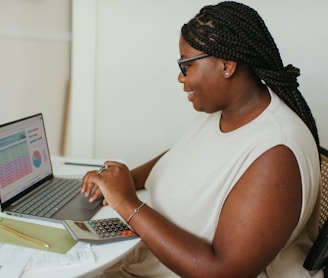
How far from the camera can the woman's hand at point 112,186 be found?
1030mm

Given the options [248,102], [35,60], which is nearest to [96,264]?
[248,102]

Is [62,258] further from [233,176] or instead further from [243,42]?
[243,42]

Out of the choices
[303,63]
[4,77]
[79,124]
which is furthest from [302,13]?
[4,77]

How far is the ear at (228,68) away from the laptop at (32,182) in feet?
1.86

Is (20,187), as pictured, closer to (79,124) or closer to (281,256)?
(281,256)

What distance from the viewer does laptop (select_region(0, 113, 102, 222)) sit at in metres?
1.09

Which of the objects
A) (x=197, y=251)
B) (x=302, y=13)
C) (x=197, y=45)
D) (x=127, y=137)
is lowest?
(x=127, y=137)

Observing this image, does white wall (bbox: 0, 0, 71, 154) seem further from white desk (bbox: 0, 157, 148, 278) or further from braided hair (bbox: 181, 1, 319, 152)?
braided hair (bbox: 181, 1, 319, 152)

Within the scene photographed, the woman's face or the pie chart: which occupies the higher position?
the woman's face

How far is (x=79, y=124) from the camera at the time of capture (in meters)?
2.21

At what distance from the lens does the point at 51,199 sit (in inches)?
46.4

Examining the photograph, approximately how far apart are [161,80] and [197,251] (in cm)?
138

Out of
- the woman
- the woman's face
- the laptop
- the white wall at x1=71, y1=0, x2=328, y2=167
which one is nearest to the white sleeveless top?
the woman

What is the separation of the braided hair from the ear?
2 centimetres
